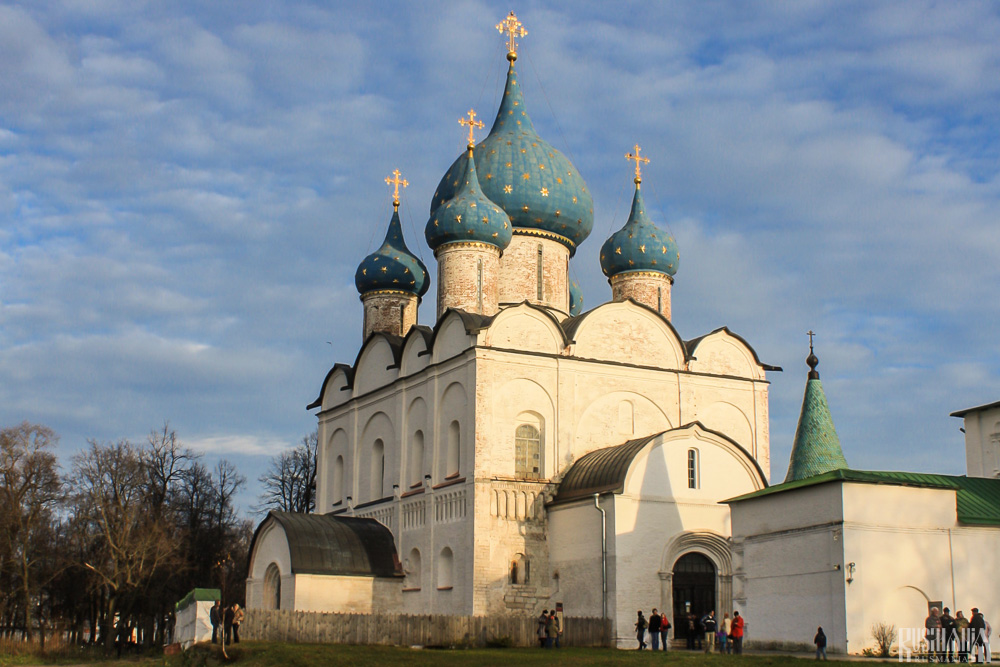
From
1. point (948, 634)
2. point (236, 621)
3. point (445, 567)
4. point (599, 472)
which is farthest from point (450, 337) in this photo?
point (948, 634)

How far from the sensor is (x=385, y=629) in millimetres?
22172

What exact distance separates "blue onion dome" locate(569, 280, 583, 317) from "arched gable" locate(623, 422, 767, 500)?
37.1 ft

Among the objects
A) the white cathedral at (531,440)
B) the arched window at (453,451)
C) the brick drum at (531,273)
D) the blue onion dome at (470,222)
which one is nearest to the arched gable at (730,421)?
the white cathedral at (531,440)

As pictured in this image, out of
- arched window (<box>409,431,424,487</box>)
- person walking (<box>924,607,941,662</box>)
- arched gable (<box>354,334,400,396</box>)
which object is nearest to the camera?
person walking (<box>924,607,941,662</box>)

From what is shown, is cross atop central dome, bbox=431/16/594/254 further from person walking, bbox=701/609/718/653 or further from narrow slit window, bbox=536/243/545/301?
person walking, bbox=701/609/718/653

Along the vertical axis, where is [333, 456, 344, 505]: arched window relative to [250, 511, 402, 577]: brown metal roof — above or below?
above

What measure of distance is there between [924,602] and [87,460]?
90.2 ft

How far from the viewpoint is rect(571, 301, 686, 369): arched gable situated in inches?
1068

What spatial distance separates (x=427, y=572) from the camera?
26.4 m

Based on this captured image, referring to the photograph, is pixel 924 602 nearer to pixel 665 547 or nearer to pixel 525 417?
pixel 665 547

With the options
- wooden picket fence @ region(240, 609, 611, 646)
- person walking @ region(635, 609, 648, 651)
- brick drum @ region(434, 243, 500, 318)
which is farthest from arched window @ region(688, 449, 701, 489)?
brick drum @ region(434, 243, 500, 318)

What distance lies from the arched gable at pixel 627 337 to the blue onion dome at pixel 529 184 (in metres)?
3.93

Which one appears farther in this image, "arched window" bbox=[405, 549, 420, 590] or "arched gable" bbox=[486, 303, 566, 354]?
"arched window" bbox=[405, 549, 420, 590]

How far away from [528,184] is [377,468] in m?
8.59
